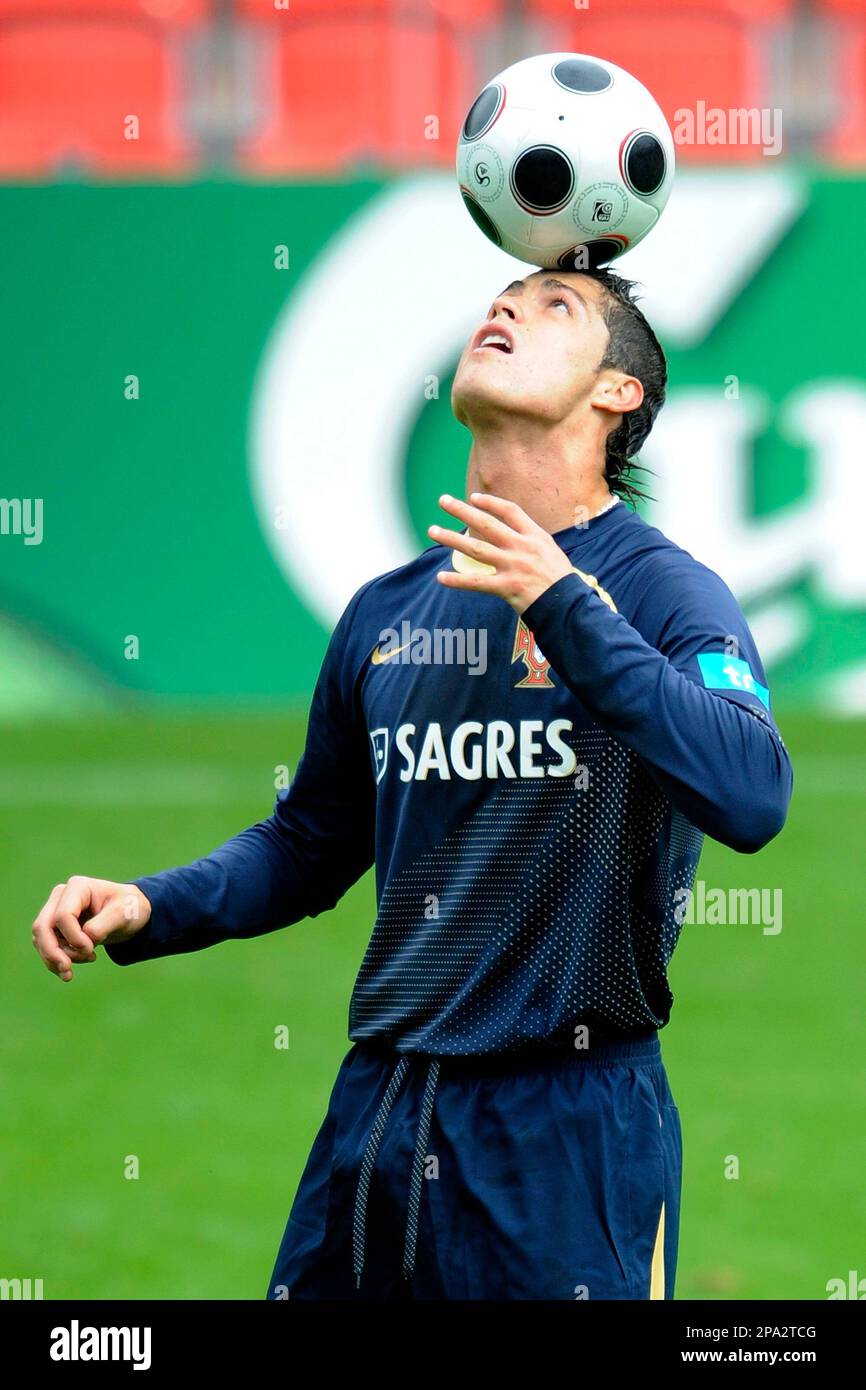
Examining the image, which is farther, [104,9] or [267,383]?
[104,9]

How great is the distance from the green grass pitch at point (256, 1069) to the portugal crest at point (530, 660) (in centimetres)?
291

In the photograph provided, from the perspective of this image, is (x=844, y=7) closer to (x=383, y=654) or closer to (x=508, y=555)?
(x=383, y=654)

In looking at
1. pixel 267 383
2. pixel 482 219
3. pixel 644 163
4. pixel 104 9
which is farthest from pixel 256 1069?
pixel 104 9

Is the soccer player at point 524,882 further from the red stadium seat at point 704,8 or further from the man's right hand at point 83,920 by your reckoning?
the red stadium seat at point 704,8

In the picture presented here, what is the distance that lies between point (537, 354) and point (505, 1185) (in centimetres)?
125

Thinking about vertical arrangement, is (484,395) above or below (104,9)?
below

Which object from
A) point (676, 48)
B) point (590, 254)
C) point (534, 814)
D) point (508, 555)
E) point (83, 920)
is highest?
point (676, 48)

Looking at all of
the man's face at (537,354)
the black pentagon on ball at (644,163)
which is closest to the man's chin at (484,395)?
the man's face at (537,354)

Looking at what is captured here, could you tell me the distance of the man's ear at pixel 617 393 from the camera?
330 centimetres

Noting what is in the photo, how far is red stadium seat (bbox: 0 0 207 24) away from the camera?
15672mm

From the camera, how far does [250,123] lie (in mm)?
14992

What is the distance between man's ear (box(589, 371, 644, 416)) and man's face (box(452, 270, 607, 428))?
0.06ft

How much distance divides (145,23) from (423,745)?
13.9m

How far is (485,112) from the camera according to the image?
3.84m
